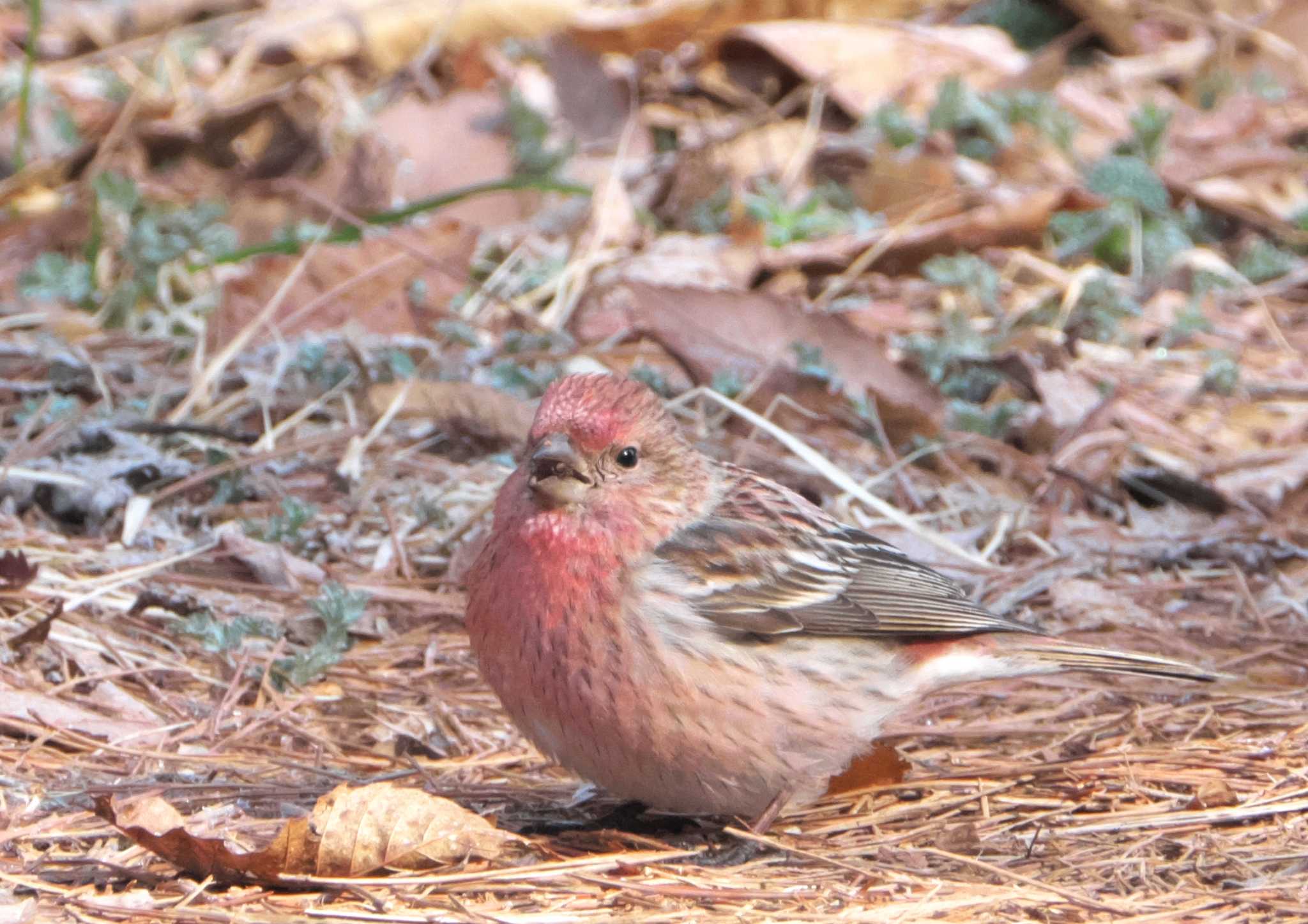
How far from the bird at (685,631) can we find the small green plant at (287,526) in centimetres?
126

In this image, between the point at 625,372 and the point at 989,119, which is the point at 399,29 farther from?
the point at 625,372

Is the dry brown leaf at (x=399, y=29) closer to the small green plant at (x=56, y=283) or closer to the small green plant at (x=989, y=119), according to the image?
the small green plant at (x=989, y=119)

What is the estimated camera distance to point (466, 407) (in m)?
5.37

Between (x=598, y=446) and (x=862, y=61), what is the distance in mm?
5144

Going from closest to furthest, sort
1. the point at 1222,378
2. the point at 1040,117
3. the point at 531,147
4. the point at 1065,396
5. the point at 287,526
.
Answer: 1. the point at 287,526
2. the point at 1065,396
3. the point at 1222,378
4. the point at 531,147
5. the point at 1040,117

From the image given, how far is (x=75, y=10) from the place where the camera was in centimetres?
998

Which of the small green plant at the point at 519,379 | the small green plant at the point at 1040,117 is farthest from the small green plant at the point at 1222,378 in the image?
the small green plant at the point at 519,379

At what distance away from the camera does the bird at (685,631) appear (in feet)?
11.6

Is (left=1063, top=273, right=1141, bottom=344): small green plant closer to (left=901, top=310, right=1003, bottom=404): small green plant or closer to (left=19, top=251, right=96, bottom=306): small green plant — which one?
(left=901, top=310, right=1003, bottom=404): small green plant

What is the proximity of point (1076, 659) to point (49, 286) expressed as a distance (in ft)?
14.3

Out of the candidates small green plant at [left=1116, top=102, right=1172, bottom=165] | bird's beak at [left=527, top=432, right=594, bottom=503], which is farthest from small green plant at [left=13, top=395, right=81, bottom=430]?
small green plant at [left=1116, top=102, right=1172, bottom=165]

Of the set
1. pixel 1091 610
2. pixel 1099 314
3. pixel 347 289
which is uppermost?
pixel 347 289

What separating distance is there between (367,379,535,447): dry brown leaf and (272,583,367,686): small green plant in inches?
40.9

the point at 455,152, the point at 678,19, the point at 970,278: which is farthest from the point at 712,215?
the point at 678,19
